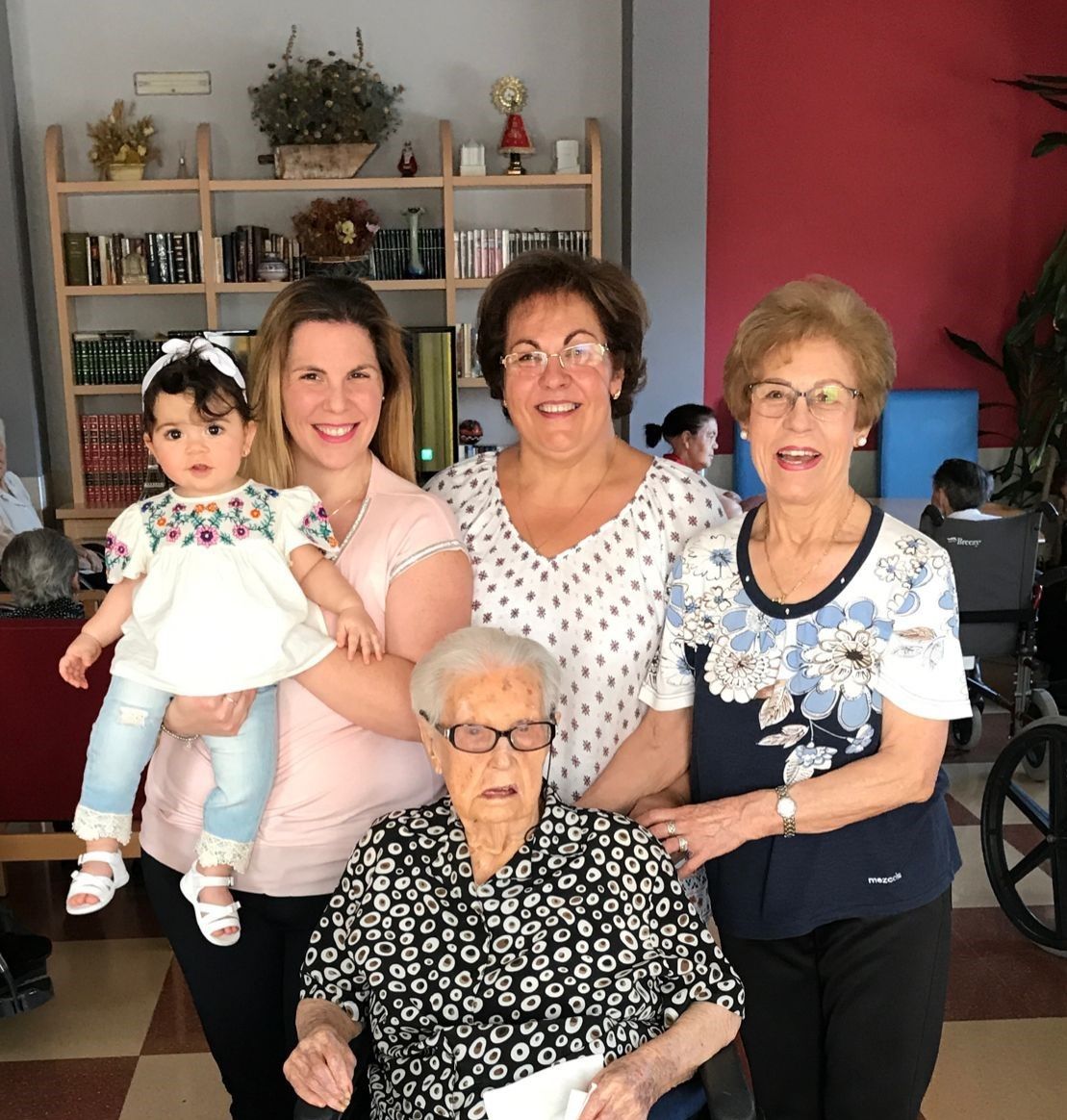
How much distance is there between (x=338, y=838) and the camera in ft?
6.02

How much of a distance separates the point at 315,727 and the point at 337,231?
4.65m

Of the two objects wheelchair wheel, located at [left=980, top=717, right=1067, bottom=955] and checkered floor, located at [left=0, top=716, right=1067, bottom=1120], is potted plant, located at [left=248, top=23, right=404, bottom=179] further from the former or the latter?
wheelchair wheel, located at [left=980, top=717, right=1067, bottom=955]

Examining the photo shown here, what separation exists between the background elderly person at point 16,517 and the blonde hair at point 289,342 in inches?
140

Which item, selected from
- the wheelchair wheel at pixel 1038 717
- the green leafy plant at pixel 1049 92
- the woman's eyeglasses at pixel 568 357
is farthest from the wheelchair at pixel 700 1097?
the green leafy plant at pixel 1049 92

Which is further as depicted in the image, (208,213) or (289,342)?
(208,213)

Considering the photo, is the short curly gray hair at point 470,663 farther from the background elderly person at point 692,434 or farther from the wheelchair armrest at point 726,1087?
the background elderly person at point 692,434

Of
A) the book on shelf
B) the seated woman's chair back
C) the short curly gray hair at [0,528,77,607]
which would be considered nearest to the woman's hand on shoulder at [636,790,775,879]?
the short curly gray hair at [0,528,77,607]

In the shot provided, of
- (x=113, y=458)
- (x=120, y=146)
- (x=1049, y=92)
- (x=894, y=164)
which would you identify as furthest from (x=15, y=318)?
(x=1049, y=92)

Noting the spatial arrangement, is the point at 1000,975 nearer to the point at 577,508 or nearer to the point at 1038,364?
the point at 577,508

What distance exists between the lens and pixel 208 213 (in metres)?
6.07

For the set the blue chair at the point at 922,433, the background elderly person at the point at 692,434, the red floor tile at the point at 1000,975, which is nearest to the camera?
the red floor tile at the point at 1000,975

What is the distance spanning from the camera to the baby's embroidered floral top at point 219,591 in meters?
1.76

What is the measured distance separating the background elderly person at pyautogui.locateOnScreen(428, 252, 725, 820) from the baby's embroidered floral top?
1.12 feet

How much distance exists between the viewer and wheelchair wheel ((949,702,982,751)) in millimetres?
4887
